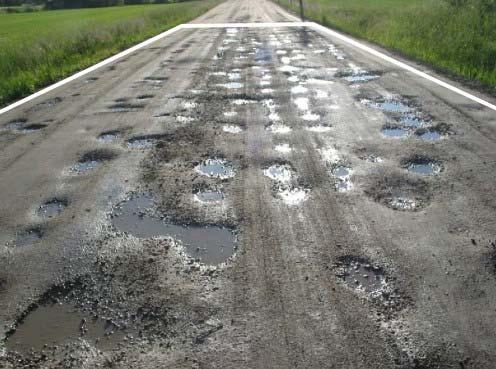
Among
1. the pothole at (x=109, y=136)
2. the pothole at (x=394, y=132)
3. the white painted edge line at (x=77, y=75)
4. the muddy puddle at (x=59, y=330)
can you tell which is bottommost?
the muddy puddle at (x=59, y=330)

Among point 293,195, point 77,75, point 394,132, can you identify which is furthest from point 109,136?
point 77,75

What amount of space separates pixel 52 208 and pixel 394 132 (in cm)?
419

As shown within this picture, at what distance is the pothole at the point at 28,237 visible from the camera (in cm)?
358

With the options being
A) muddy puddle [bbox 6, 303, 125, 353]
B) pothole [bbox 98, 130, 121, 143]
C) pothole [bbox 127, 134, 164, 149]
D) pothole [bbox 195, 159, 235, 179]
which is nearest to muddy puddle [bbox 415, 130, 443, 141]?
pothole [bbox 195, 159, 235, 179]

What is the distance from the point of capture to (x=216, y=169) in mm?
4758

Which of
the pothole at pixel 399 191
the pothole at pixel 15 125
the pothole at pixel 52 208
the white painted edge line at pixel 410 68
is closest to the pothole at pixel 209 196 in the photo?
the pothole at pixel 52 208

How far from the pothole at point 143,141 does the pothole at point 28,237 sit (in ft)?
6.52

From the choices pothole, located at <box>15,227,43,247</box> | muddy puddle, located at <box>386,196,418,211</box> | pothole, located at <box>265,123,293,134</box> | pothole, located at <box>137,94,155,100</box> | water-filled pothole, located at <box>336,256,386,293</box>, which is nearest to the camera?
water-filled pothole, located at <box>336,256,386,293</box>

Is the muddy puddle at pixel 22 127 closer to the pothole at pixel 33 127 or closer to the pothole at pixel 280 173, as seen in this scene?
the pothole at pixel 33 127

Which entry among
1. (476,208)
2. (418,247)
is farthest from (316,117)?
(418,247)

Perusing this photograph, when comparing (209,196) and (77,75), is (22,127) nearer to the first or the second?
(209,196)

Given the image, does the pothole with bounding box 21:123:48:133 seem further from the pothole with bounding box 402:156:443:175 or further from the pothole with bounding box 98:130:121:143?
the pothole with bounding box 402:156:443:175

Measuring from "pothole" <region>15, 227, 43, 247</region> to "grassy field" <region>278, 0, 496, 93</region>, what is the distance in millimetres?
7282

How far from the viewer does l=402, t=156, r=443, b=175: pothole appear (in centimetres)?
454
